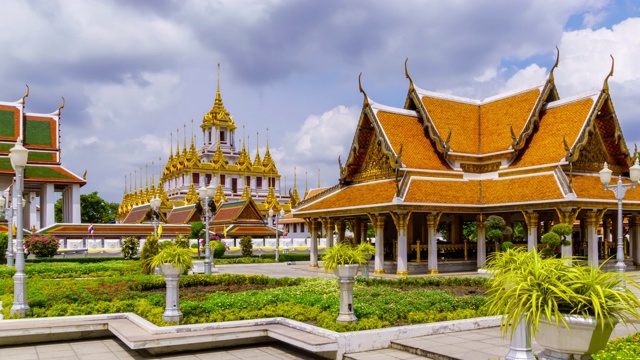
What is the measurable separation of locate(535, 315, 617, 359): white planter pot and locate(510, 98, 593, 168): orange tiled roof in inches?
738

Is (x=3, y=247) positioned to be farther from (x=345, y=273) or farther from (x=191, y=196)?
(x=191, y=196)

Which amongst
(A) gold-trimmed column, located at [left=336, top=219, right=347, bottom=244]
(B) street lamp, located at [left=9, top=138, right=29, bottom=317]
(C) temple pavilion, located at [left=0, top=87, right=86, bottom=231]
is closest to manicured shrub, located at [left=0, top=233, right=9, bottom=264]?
(C) temple pavilion, located at [left=0, top=87, right=86, bottom=231]

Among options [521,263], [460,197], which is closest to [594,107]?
[460,197]

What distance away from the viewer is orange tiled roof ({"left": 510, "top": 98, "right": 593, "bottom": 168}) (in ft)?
76.9

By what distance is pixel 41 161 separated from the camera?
41.8m

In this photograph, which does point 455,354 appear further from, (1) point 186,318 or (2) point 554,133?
(2) point 554,133

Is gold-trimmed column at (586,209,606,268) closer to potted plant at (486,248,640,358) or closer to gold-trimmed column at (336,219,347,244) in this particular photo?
gold-trimmed column at (336,219,347,244)

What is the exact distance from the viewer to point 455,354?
27.2 ft

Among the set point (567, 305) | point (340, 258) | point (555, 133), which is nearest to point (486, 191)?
point (555, 133)

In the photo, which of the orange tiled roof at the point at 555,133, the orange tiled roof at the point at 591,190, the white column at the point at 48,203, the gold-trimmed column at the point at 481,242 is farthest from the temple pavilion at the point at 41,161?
the orange tiled roof at the point at 591,190

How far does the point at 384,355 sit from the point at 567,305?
4022 millimetres

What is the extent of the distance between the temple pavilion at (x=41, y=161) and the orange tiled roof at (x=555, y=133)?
30.0 metres

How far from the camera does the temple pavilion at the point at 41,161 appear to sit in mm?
40897

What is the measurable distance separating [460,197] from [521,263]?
723 inches
